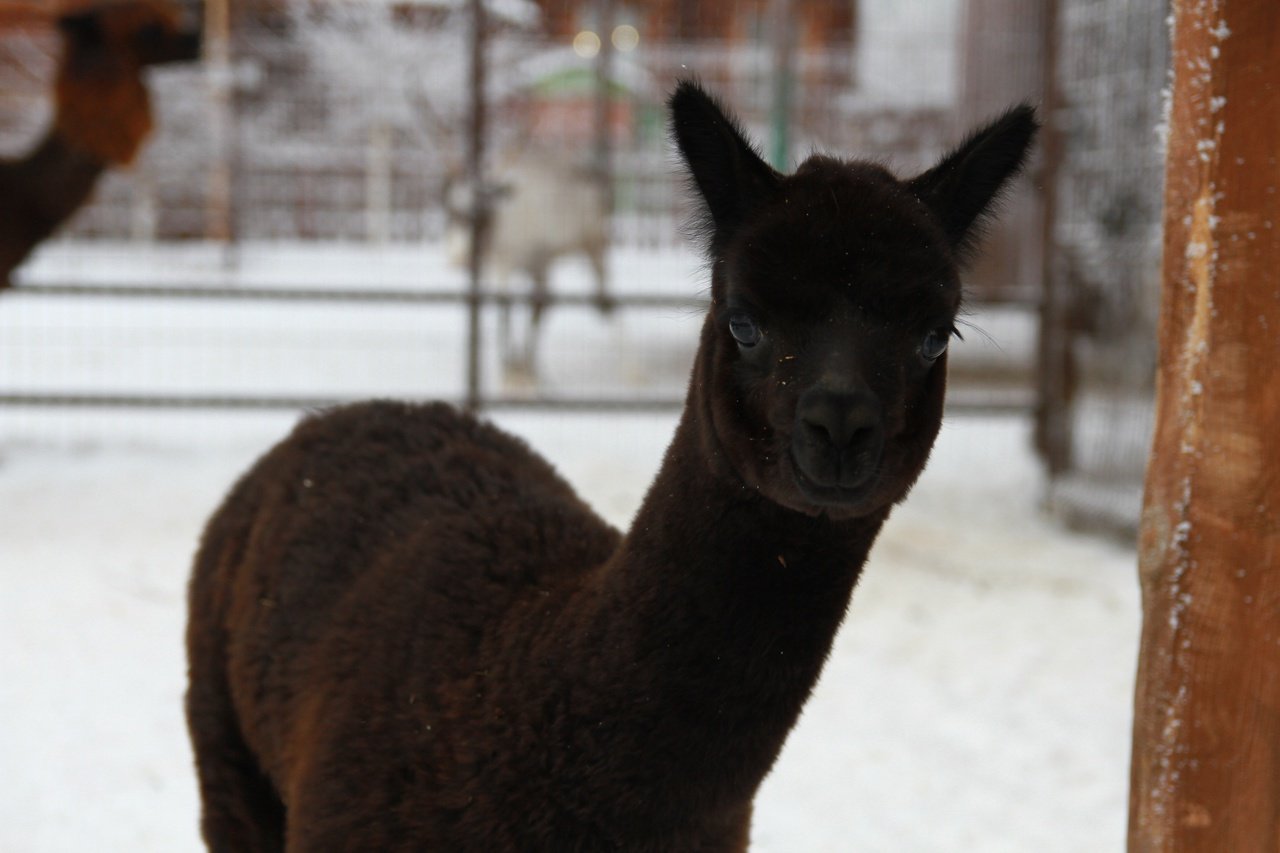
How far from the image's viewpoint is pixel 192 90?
37.5 ft

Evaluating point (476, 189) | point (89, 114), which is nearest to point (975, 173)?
point (476, 189)

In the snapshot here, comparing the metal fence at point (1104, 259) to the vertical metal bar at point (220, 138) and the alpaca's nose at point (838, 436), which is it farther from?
the vertical metal bar at point (220, 138)

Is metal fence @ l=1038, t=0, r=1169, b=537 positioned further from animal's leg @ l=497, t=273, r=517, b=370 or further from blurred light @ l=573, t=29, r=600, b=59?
animal's leg @ l=497, t=273, r=517, b=370

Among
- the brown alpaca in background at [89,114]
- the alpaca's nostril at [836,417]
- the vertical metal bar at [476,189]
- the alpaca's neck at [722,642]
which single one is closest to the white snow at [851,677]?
the vertical metal bar at [476,189]

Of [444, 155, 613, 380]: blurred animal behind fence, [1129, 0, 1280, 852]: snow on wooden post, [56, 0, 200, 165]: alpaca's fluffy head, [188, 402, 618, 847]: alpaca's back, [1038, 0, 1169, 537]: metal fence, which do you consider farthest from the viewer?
[444, 155, 613, 380]: blurred animal behind fence

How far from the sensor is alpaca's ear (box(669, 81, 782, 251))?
193 centimetres

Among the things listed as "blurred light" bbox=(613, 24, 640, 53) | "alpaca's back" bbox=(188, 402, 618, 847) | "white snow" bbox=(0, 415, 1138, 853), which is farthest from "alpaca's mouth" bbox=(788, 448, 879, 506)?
"blurred light" bbox=(613, 24, 640, 53)

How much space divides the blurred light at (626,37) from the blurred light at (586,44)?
0.58 ft

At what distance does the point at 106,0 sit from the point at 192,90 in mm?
4468

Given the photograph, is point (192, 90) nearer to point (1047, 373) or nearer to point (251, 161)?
point (251, 161)

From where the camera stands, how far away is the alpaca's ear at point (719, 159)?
1.93 m

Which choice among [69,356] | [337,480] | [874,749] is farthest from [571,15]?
[337,480]

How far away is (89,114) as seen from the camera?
7035mm

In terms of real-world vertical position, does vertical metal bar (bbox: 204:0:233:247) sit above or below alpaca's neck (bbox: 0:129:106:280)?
above
